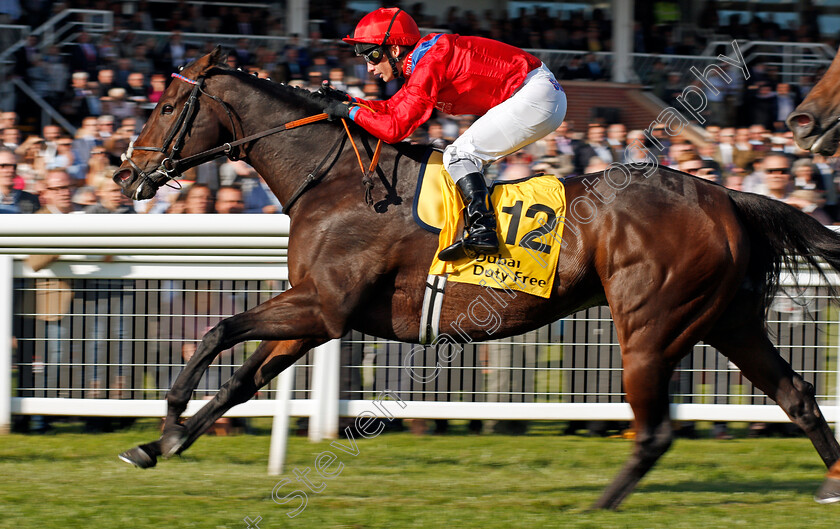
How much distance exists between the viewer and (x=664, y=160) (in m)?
7.64

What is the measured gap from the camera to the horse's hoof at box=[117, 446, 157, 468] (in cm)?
375

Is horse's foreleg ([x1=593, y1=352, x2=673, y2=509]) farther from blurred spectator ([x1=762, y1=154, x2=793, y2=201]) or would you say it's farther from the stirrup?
blurred spectator ([x1=762, y1=154, x2=793, y2=201])

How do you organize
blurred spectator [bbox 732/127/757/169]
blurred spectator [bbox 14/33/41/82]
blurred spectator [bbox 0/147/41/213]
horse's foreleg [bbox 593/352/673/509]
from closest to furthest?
horse's foreleg [bbox 593/352/673/509], blurred spectator [bbox 0/147/41/213], blurred spectator [bbox 732/127/757/169], blurred spectator [bbox 14/33/41/82]

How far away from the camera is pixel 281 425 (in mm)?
4492

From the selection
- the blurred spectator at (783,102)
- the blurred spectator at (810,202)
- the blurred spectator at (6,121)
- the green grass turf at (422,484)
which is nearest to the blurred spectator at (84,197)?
the green grass turf at (422,484)

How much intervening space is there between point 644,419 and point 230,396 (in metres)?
1.64

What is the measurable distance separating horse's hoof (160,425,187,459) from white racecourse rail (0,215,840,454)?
1.00 m

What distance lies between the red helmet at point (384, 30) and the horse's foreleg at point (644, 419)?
154 centimetres

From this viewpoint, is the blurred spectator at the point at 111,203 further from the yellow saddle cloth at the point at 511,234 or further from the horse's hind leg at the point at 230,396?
the yellow saddle cloth at the point at 511,234

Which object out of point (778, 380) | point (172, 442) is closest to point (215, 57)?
point (172, 442)

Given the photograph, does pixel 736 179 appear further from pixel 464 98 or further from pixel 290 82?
pixel 290 82

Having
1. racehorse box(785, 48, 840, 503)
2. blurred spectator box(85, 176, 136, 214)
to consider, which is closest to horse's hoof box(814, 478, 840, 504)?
racehorse box(785, 48, 840, 503)

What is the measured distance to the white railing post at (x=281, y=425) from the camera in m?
4.44

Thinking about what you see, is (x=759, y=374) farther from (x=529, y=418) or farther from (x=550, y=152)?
(x=550, y=152)
